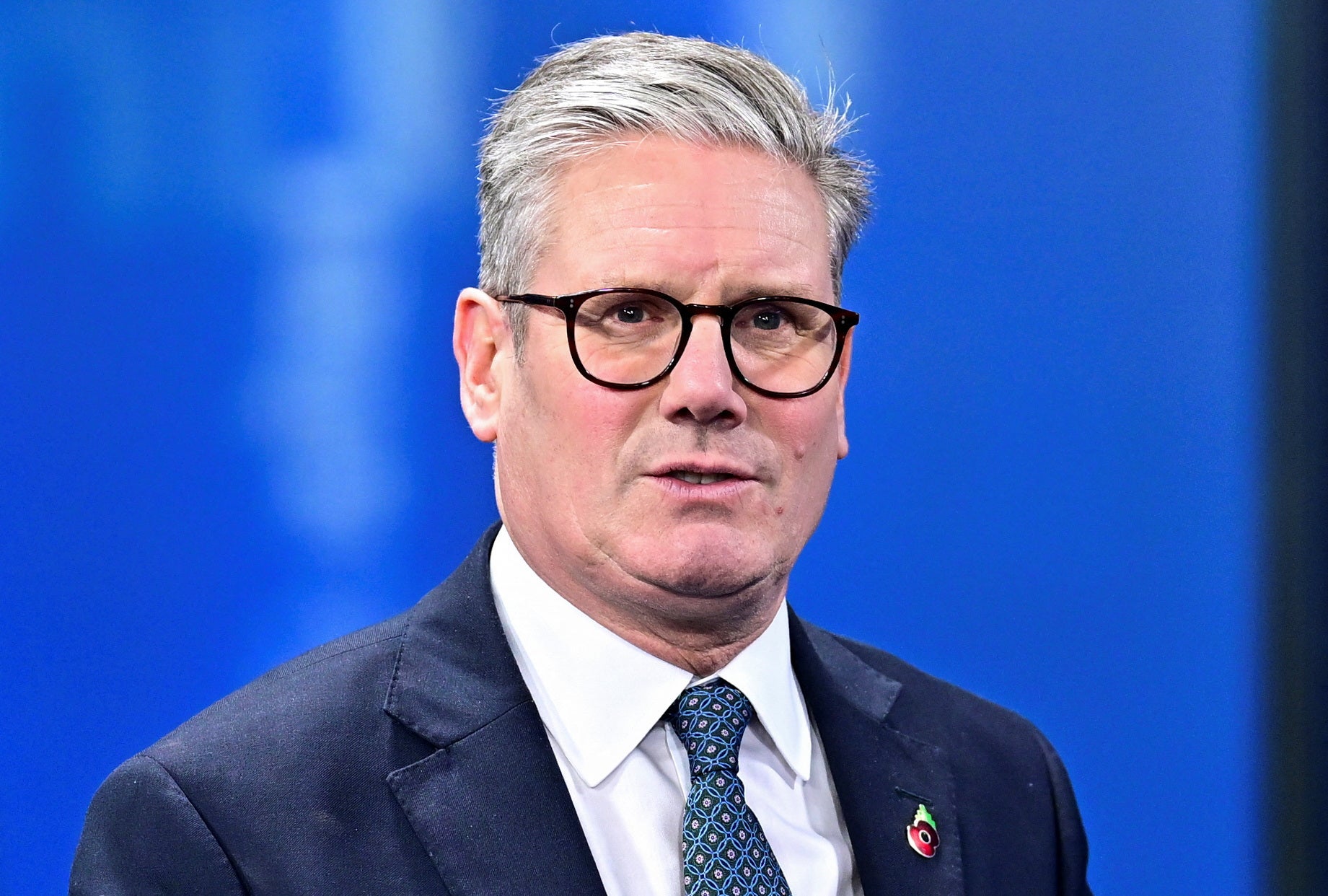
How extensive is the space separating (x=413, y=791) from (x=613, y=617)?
370 mm

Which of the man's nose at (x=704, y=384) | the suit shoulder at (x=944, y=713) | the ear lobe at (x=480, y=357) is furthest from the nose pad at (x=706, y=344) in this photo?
the suit shoulder at (x=944, y=713)

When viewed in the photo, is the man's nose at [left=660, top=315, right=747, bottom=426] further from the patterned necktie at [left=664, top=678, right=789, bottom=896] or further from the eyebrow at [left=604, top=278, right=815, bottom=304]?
the patterned necktie at [left=664, top=678, right=789, bottom=896]

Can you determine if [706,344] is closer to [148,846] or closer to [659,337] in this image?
[659,337]

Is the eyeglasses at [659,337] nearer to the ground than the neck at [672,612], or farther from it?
farther from it

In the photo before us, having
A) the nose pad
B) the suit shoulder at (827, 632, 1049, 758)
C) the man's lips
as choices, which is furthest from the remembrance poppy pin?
the nose pad

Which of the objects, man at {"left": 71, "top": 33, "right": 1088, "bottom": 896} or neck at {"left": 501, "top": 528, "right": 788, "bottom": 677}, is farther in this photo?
neck at {"left": 501, "top": 528, "right": 788, "bottom": 677}

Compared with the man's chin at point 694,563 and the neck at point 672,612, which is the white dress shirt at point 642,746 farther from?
the man's chin at point 694,563

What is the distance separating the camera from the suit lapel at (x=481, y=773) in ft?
5.53

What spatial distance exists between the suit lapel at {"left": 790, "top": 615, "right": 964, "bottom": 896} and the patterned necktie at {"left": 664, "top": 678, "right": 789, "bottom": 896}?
0.66ft

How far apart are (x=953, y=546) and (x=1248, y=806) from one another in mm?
830

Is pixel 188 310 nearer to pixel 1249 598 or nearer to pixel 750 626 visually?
pixel 750 626

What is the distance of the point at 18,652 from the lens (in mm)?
2244

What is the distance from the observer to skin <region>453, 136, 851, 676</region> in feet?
5.88

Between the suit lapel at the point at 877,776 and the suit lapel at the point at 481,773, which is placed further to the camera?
the suit lapel at the point at 877,776
